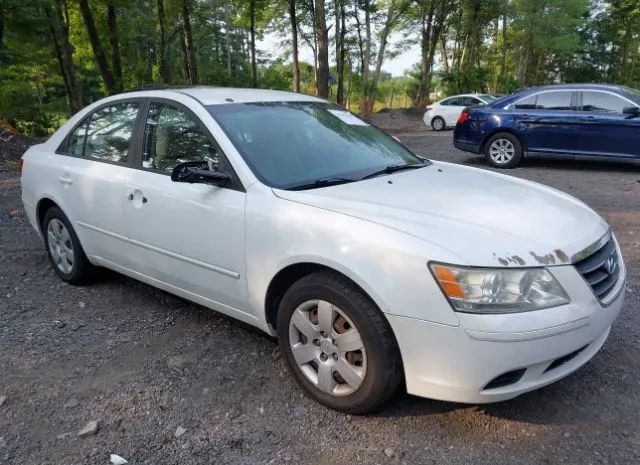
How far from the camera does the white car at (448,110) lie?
802 inches

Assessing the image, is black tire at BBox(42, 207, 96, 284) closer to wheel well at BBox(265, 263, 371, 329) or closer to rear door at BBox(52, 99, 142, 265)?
rear door at BBox(52, 99, 142, 265)

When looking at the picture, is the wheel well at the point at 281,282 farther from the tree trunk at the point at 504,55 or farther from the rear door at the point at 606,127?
the tree trunk at the point at 504,55

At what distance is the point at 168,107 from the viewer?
373cm

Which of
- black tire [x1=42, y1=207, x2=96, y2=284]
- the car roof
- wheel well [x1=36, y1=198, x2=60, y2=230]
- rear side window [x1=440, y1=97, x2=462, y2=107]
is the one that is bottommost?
black tire [x1=42, y1=207, x2=96, y2=284]

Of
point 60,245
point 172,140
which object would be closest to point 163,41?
point 60,245

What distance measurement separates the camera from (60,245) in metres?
4.68

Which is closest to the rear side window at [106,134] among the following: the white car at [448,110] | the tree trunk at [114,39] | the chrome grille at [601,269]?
the chrome grille at [601,269]

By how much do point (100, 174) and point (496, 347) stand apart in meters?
3.03

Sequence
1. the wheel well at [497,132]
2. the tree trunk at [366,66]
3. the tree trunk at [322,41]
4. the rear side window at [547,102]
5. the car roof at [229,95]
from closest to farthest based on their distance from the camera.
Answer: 1. the car roof at [229,95]
2. the rear side window at [547,102]
3. the wheel well at [497,132]
4. the tree trunk at [322,41]
5. the tree trunk at [366,66]

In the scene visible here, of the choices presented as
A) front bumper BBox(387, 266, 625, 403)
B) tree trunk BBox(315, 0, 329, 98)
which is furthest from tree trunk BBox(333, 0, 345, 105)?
front bumper BBox(387, 266, 625, 403)

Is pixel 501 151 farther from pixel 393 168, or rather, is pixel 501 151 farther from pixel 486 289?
pixel 486 289

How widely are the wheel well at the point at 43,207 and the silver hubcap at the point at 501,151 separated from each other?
8032 millimetres

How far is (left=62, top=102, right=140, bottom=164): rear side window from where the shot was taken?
400 centimetres

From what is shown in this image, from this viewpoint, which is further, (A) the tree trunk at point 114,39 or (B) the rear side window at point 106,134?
(A) the tree trunk at point 114,39
